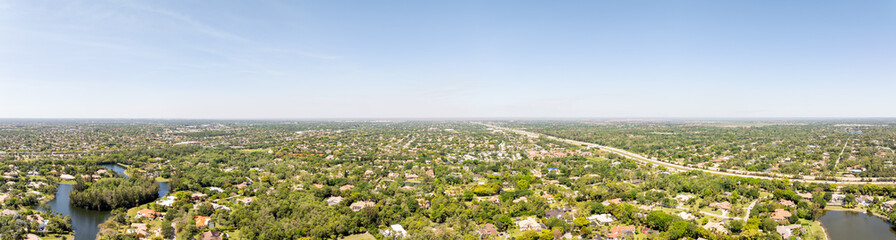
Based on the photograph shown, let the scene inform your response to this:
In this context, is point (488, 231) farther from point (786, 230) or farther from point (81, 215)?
point (81, 215)

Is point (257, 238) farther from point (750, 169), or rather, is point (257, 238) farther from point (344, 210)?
point (750, 169)

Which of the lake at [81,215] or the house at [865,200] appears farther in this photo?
the house at [865,200]

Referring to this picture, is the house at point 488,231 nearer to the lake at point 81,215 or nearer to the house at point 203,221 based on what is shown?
the house at point 203,221

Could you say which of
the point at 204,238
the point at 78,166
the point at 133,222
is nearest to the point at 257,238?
the point at 204,238

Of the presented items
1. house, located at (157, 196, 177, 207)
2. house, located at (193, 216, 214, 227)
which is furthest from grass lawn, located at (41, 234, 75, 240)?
house, located at (193, 216, 214, 227)

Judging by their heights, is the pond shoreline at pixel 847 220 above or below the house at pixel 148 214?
below

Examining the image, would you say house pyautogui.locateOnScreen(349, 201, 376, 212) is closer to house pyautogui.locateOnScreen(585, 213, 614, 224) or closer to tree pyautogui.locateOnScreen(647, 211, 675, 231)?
house pyautogui.locateOnScreen(585, 213, 614, 224)

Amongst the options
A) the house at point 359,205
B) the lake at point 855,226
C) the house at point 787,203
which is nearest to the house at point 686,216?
the lake at point 855,226
